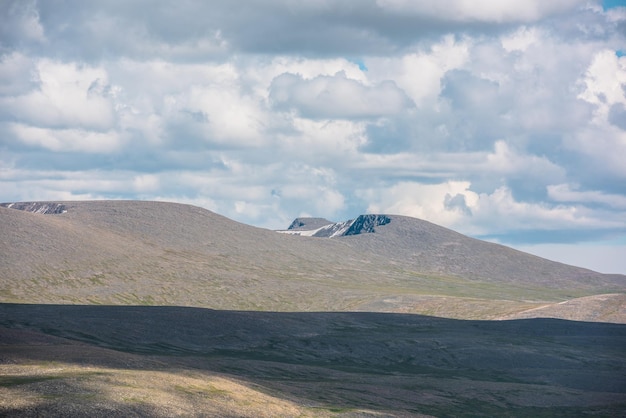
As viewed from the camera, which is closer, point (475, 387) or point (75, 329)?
point (475, 387)

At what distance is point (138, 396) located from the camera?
8188cm

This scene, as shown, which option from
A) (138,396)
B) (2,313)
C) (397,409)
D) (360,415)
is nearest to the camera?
(138,396)

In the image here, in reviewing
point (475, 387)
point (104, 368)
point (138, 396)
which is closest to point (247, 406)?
point (138, 396)

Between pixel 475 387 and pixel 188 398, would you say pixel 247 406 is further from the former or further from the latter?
pixel 475 387

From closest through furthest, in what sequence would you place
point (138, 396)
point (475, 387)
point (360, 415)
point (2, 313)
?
1. point (138, 396)
2. point (360, 415)
3. point (475, 387)
4. point (2, 313)

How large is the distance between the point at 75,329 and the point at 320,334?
169 ft

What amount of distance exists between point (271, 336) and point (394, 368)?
30587 millimetres

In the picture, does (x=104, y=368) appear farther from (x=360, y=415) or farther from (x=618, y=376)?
(x=618, y=376)

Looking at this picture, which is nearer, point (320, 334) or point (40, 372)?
point (40, 372)

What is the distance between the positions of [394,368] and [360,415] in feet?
201

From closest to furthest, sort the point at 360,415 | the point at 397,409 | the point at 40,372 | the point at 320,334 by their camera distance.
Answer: the point at 40,372 → the point at 360,415 → the point at 397,409 → the point at 320,334

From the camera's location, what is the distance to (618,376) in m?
152

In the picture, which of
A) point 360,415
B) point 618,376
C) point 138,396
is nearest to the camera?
point 138,396

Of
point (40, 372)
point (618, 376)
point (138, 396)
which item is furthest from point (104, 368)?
point (618, 376)
